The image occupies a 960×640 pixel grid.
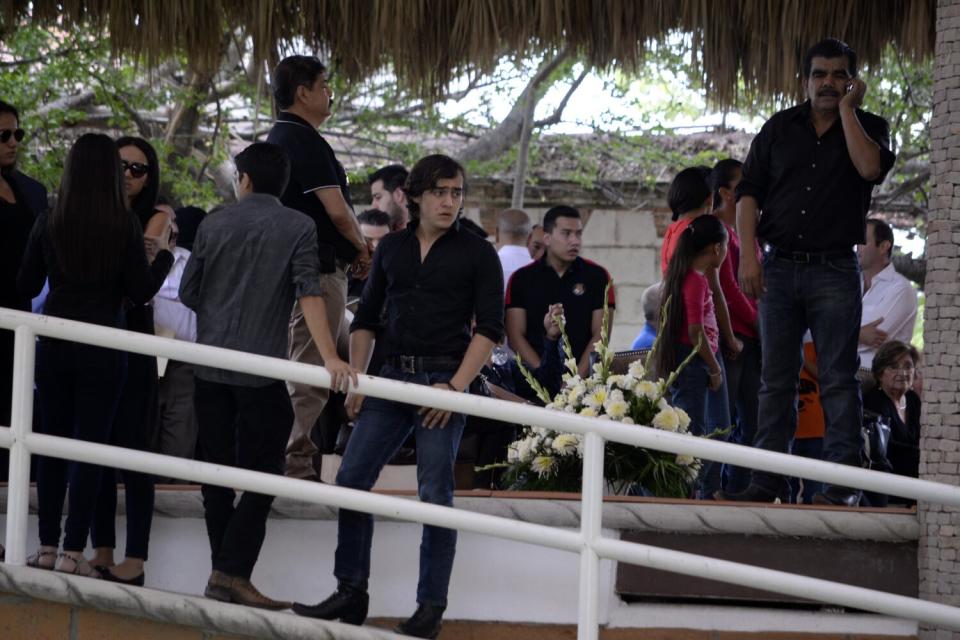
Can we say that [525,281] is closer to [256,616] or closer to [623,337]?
[256,616]

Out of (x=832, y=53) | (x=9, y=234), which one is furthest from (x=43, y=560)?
(x=832, y=53)

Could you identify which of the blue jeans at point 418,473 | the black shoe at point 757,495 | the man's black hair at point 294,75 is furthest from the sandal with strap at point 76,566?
the black shoe at point 757,495

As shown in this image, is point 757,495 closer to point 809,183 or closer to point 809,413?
point 809,183

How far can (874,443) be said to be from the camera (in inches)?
279

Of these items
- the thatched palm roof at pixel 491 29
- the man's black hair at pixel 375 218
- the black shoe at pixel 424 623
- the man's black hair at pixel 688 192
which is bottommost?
the black shoe at pixel 424 623

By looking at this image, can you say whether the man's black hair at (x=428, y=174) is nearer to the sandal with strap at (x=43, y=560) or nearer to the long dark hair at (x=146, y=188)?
the long dark hair at (x=146, y=188)

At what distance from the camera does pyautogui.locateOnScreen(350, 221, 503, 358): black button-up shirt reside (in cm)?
521

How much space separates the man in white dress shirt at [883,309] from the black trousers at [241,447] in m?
4.07

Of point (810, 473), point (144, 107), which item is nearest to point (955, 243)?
point (810, 473)

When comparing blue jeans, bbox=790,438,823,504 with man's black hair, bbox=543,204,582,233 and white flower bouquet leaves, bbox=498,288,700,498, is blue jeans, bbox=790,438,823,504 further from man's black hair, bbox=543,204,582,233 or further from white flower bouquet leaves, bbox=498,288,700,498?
man's black hair, bbox=543,204,582,233

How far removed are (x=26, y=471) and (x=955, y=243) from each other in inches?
127

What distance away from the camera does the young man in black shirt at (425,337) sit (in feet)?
16.4

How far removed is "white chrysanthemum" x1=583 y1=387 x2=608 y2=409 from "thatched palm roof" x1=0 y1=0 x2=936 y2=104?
1552 mm

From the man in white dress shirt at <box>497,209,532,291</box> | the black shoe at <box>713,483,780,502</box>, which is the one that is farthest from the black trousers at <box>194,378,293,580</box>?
the man in white dress shirt at <box>497,209,532,291</box>
